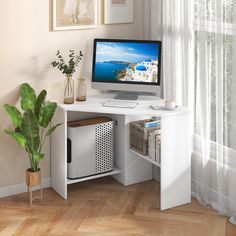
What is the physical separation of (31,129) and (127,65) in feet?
3.02

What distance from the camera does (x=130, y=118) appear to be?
4.84 m

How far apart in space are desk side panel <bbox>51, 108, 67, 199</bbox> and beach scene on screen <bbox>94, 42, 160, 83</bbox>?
471mm

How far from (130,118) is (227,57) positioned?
3.37 ft

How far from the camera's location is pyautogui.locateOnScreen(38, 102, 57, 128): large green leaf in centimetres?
446

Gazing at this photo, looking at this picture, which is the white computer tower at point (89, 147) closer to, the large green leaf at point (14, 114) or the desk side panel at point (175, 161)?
the large green leaf at point (14, 114)

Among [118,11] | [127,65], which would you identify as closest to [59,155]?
[127,65]

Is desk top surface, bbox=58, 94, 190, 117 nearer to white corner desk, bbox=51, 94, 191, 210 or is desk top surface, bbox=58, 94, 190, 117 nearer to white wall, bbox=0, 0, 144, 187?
white corner desk, bbox=51, 94, 191, 210

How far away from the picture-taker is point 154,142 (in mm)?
4543

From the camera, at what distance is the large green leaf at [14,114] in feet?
14.5

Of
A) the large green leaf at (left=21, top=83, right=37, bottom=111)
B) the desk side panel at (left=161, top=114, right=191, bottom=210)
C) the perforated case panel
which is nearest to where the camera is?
the desk side panel at (left=161, top=114, right=191, bottom=210)

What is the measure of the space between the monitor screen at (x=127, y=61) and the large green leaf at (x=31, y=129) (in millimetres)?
687

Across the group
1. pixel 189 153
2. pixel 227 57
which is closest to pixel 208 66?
pixel 227 57

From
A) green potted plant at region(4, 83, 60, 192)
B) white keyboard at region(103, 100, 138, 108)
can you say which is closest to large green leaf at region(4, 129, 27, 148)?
green potted plant at region(4, 83, 60, 192)

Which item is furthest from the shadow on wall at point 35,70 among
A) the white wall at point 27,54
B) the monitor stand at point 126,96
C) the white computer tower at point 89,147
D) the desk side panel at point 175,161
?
the desk side panel at point 175,161
